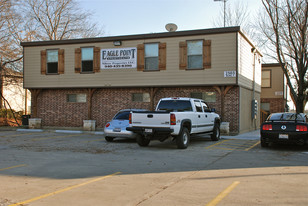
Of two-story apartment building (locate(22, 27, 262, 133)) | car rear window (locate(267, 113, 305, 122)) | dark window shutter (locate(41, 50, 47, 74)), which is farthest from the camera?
dark window shutter (locate(41, 50, 47, 74))

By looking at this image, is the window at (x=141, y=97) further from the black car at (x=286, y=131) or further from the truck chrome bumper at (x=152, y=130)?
the black car at (x=286, y=131)

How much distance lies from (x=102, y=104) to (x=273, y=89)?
16873 millimetres

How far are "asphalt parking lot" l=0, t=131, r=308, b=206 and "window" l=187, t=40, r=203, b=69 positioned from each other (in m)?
8.17

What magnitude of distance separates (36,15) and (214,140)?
27970 mm

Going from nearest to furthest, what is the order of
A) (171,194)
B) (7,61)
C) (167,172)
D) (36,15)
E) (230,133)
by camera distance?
(171,194) → (167,172) → (230,133) → (7,61) → (36,15)

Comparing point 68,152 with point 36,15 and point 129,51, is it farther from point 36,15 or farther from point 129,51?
point 36,15

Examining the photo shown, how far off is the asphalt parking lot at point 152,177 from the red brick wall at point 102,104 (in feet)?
22.7

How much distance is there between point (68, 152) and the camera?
1127 cm

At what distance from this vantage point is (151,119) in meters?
12.0

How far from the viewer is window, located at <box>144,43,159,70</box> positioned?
19531 mm

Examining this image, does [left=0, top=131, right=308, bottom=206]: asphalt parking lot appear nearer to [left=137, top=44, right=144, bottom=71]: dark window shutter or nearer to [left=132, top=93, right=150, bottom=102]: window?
[left=132, top=93, right=150, bottom=102]: window

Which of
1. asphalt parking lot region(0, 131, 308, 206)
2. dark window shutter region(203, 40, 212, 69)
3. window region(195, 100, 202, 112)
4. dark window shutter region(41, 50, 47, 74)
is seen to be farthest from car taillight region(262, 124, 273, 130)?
dark window shutter region(41, 50, 47, 74)

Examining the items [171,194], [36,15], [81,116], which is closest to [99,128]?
[81,116]

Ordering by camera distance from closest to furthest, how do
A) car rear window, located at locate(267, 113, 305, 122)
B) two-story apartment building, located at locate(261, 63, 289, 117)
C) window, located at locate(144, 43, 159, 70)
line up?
car rear window, located at locate(267, 113, 305, 122), window, located at locate(144, 43, 159, 70), two-story apartment building, located at locate(261, 63, 289, 117)
